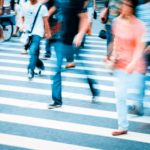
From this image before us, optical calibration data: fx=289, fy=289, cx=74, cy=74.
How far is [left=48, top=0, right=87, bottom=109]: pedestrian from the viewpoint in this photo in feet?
14.4

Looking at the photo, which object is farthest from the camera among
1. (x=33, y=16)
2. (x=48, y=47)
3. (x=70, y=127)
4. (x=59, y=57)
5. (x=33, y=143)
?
(x=48, y=47)

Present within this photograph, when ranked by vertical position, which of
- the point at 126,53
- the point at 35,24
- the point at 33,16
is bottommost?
the point at 126,53

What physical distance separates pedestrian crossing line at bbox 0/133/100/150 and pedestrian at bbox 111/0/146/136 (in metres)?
0.72

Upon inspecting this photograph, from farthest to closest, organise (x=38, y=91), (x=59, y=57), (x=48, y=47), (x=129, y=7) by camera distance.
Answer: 1. (x=48, y=47)
2. (x=38, y=91)
3. (x=59, y=57)
4. (x=129, y=7)

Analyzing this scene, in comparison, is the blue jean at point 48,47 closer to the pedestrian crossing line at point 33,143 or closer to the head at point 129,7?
the pedestrian crossing line at point 33,143

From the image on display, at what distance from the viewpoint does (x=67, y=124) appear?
438 cm

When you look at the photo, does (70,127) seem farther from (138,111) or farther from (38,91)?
(38,91)

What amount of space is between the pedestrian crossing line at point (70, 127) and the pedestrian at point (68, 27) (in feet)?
2.00

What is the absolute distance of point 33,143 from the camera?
3803 mm

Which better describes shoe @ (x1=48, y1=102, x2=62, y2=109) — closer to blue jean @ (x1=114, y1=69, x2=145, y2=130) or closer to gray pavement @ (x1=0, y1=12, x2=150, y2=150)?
gray pavement @ (x1=0, y1=12, x2=150, y2=150)

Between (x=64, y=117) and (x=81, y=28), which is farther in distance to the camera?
(x=64, y=117)

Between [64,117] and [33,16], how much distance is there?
98.4 inches

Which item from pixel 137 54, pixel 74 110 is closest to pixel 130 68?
pixel 137 54

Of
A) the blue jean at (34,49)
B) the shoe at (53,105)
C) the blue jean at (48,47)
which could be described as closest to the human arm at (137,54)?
the shoe at (53,105)
